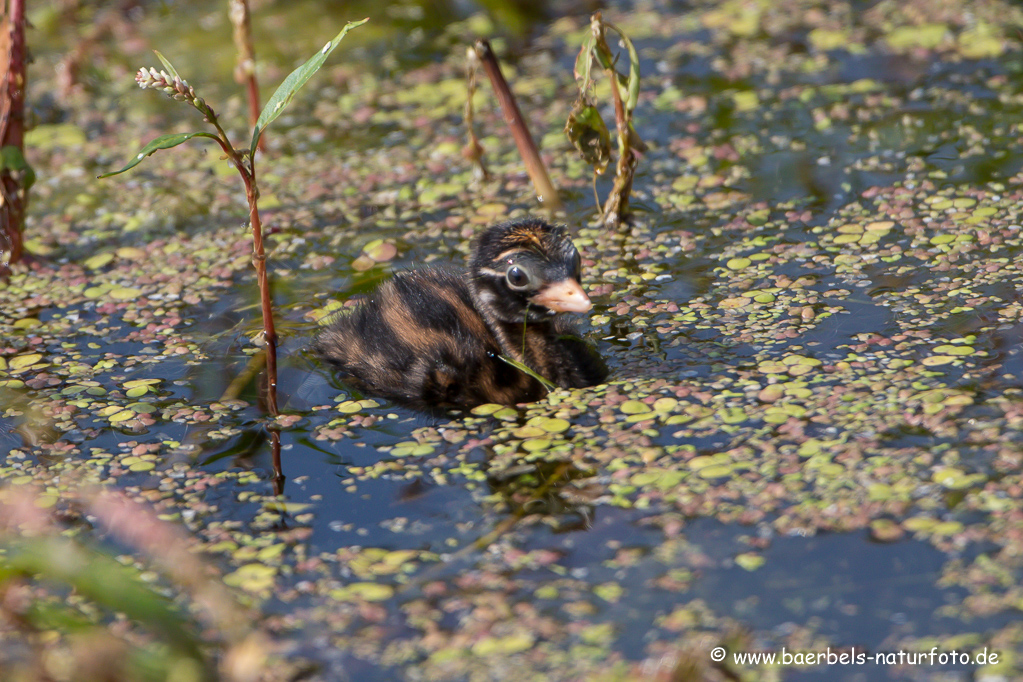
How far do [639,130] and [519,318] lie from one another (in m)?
2.63

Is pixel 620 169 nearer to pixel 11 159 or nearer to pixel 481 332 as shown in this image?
pixel 481 332

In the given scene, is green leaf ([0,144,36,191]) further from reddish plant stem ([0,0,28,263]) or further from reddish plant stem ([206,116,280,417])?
reddish plant stem ([206,116,280,417])

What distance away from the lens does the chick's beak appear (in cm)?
418

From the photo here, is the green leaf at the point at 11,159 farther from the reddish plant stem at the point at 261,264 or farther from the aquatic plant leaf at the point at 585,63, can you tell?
the aquatic plant leaf at the point at 585,63

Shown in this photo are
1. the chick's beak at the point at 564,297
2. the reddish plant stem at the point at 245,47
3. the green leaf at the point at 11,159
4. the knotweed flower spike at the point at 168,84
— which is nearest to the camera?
the knotweed flower spike at the point at 168,84

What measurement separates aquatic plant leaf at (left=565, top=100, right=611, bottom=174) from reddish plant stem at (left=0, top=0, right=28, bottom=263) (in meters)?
2.62

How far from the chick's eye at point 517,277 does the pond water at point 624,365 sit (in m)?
0.48

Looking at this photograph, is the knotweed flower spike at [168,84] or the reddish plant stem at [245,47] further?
the reddish plant stem at [245,47]

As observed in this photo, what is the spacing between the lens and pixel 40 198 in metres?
6.52

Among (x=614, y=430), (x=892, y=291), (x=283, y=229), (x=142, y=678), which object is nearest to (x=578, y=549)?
(x=614, y=430)

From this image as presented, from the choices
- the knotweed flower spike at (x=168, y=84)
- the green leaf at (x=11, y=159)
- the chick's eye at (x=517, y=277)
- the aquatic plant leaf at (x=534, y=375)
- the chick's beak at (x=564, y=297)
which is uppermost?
the green leaf at (x=11, y=159)

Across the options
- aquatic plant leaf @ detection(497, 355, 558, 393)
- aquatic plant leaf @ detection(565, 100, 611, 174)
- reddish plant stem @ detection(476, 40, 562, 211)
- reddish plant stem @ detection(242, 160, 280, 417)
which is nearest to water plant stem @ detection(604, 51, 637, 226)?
aquatic plant leaf @ detection(565, 100, 611, 174)

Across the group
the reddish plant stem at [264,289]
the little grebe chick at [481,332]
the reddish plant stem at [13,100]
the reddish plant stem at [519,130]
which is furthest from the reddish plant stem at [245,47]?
the little grebe chick at [481,332]

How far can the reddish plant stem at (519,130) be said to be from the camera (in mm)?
5375
